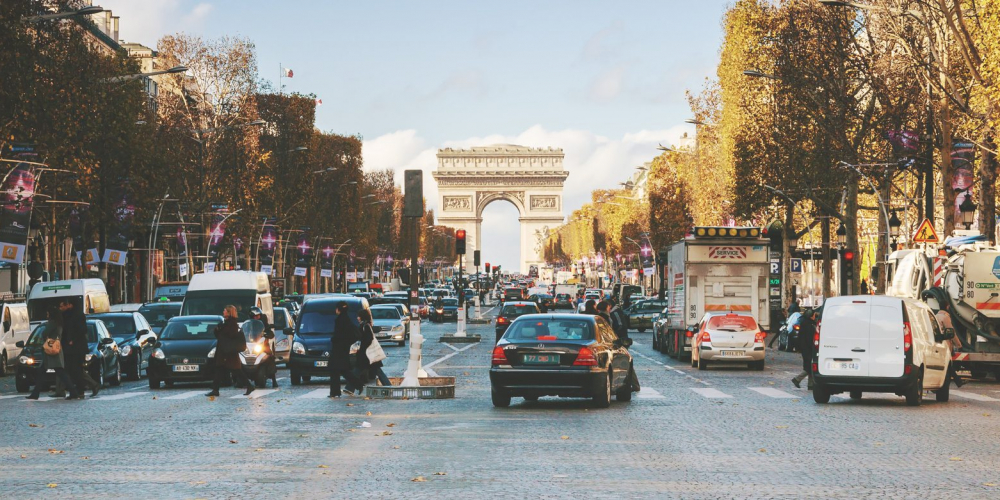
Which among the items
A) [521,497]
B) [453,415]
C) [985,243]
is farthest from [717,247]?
[521,497]

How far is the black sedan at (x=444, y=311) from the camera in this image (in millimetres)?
78375

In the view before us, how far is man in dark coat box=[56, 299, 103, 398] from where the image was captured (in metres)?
24.4

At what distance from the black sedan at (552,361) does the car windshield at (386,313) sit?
95.4 ft

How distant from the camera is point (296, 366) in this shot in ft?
91.7

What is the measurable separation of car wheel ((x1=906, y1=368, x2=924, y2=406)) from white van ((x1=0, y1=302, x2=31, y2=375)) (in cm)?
2013

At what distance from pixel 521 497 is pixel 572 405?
35.0ft

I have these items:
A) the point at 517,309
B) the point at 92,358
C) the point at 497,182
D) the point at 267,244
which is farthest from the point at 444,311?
the point at 497,182

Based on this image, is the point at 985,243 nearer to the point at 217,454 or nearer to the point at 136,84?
the point at 217,454

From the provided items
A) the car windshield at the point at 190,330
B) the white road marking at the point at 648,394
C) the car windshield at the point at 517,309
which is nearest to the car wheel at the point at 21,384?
the car windshield at the point at 190,330

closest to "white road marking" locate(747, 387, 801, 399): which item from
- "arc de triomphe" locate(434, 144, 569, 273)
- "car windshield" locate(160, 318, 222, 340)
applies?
"car windshield" locate(160, 318, 222, 340)

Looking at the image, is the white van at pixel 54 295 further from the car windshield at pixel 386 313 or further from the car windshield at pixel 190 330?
the car windshield at pixel 386 313

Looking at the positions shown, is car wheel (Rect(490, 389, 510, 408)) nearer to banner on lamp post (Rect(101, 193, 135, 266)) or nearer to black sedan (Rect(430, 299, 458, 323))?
banner on lamp post (Rect(101, 193, 135, 266))

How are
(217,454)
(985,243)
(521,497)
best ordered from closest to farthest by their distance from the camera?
(521,497), (217,454), (985,243)

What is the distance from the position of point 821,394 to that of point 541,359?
16.0 ft
